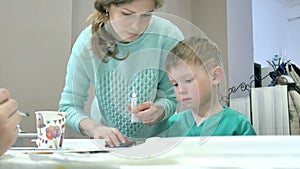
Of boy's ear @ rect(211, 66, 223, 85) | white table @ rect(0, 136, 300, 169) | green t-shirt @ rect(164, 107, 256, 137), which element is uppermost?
boy's ear @ rect(211, 66, 223, 85)

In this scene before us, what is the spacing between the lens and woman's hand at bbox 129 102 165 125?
678mm

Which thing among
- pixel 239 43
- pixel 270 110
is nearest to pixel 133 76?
pixel 270 110

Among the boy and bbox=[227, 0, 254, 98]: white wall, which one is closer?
the boy

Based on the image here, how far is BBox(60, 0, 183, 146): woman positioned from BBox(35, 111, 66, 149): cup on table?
59 millimetres

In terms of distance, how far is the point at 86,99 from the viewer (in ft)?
2.51

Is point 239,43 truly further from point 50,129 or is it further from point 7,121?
point 7,121

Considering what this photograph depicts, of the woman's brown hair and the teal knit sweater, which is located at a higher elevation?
the woman's brown hair

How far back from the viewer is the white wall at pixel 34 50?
1.48m

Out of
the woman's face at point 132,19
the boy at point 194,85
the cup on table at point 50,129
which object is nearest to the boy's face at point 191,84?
the boy at point 194,85

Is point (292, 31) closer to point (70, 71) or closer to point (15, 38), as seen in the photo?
point (15, 38)

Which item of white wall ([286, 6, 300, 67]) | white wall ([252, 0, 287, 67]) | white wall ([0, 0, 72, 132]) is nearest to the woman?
white wall ([0, 0, 72, 132])

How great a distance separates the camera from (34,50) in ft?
5.12

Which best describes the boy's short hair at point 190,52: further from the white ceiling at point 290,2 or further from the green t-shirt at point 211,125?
the white ceiling at point 290,2

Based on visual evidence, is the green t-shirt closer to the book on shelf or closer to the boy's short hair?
the boy's short hair
